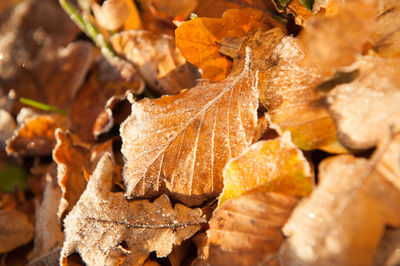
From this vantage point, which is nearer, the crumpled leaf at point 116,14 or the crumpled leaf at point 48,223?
the crumpled leaf at point 48,223

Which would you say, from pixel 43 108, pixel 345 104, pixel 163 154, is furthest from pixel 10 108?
pixel 345 104

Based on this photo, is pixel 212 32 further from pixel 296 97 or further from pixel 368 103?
pixel 368 103

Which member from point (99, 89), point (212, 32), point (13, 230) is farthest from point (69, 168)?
point (212, 32)

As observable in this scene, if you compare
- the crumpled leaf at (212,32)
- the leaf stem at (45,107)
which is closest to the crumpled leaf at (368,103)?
the crumpled leaf at (212,32)

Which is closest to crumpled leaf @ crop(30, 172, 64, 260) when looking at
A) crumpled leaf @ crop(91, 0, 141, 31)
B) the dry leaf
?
crumpled leaf @ crop(91, 0, 141, 31)

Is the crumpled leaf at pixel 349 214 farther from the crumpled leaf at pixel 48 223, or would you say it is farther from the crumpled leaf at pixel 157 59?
the crumpled leaf at pixel 48 223

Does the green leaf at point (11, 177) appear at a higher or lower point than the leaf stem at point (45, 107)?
lower
